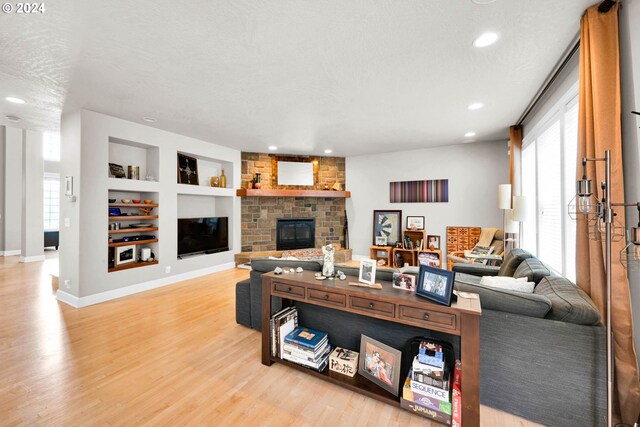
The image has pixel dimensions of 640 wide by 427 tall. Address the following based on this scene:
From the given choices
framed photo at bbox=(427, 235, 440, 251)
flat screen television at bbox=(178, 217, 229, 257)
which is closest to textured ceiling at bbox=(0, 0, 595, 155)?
flat screen television at bbox=(178, 217, 229, 257)

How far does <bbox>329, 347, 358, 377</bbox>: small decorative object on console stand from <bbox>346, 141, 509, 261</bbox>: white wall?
15.0ft

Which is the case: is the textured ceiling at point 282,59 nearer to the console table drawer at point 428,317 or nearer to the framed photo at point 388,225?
the console table drawer at point 428,317

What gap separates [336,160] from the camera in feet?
22.6

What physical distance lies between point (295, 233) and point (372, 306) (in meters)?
5.00

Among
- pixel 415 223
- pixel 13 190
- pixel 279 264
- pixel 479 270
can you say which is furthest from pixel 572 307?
pixel 13 190

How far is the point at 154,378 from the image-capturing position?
209cm

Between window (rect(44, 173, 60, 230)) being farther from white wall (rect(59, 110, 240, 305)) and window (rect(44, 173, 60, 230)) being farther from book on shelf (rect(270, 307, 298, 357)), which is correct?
book on shelf (rect(270, 307, 298, 357))

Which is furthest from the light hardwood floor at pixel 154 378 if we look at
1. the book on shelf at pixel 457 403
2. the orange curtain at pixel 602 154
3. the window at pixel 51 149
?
the window at pixel 51 149

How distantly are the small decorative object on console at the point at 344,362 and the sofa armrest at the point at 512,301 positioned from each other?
0.95 meters

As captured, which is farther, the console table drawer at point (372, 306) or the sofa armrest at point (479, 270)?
the sofa armrest at point (479, 270)

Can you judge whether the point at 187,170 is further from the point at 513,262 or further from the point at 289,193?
the point at 513,262

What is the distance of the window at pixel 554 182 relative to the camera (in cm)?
245

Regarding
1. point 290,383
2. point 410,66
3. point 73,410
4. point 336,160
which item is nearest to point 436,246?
point 336,160

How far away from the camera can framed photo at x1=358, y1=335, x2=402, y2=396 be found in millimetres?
1793
